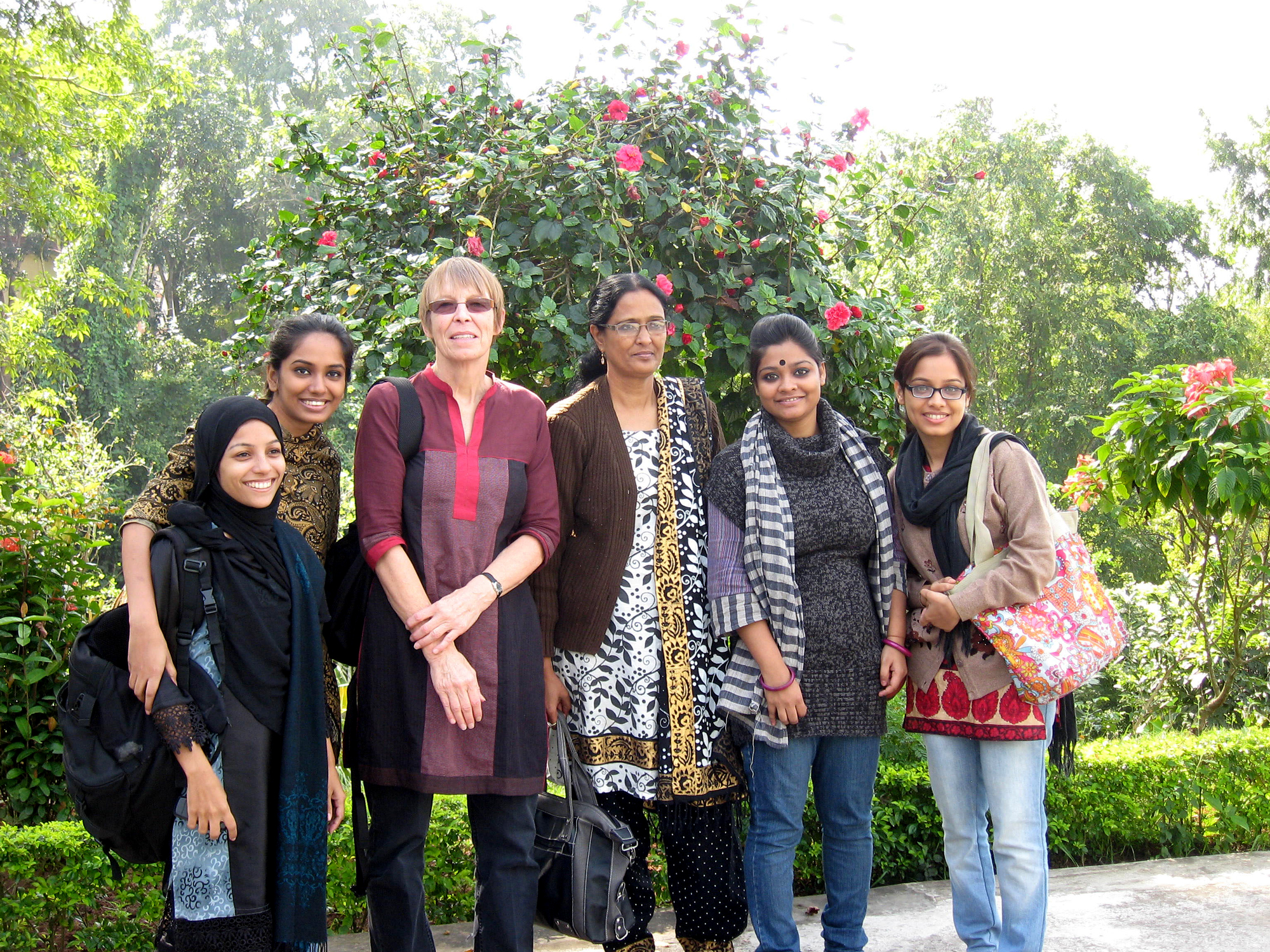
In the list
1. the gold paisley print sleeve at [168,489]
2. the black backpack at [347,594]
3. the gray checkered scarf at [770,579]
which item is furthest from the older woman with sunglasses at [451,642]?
the gray checkered scarf at [770,579]

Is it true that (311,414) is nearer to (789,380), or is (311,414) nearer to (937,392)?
(789,380)

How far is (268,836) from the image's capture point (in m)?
2.12

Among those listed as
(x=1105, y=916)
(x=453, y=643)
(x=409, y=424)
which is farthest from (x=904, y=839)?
(x=409, y=424)

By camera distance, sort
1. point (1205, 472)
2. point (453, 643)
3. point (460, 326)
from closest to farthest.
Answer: point (453, 643), point (460, 326), point (1205, 472)

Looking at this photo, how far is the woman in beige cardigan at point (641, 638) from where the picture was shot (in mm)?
2551

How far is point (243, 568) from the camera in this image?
213cm

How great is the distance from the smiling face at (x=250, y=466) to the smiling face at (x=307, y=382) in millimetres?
322

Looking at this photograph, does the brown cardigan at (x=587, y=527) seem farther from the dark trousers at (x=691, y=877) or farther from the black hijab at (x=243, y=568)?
the black hijab at (x=243, y=568)

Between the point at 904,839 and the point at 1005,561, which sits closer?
the point at 1005,561

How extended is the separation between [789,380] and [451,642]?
1.09 m

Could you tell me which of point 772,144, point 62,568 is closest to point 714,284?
point 772,144

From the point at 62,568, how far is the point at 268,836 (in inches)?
72.9

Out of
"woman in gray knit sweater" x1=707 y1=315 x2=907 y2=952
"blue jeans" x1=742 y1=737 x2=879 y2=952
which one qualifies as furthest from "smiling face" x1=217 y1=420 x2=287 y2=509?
"blue jeans" x1=742 y1=737 x2=879 y2=952

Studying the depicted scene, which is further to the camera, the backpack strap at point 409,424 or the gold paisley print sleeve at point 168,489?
the backpack strap at point 409,424
